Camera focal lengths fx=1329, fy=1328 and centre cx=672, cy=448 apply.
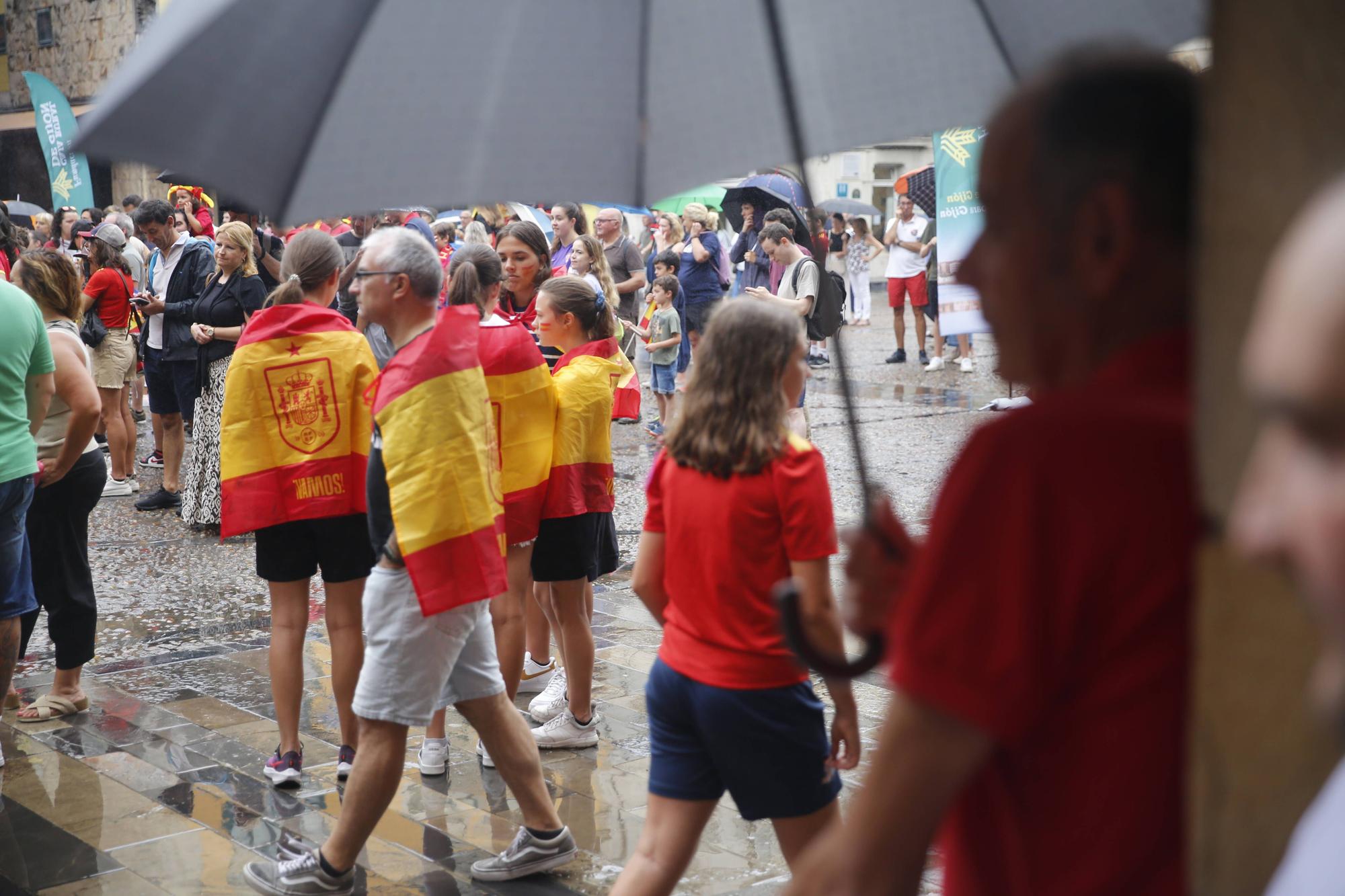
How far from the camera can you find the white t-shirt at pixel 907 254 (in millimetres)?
17188

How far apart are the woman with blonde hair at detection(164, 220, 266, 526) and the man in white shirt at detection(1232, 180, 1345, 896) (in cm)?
865

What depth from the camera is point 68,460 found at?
541cm

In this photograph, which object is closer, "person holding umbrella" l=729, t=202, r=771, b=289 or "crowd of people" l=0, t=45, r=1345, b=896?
"crowd of people" l=0, t=45, r=1345, b=896

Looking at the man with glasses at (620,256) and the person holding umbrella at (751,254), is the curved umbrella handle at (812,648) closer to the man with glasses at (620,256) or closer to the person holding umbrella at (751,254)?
the person holding umbrella at (751,254)

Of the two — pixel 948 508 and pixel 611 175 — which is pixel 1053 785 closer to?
pixel 948 508

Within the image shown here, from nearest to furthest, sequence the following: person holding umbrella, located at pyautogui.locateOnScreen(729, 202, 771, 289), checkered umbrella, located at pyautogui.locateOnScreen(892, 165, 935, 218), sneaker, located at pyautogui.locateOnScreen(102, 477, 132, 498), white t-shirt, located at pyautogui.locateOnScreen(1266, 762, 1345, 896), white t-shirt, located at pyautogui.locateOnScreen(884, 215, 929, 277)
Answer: white t-shirt, located at pyautogui.locateOnScreen(1266, 762, 1345, 896), sneaker, located at pyautogui.locateOnScreen(102, 477, 132, 498), person holding umbrella, located at pyautogui.locateOnScreen(729, 202, 771, 289), white t-shirt, located at pyautogui.locateOnScreen(884, 215, 929, 277), checkered umbrella, located at pyautogui.locateOnScreen(892, 165, 935, 218)

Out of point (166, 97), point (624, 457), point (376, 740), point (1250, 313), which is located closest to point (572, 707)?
point (376, 740)

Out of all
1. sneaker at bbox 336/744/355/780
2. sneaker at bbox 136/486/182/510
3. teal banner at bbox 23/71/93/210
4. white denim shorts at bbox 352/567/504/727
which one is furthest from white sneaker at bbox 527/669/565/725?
teal banner at bbox 23/71/93/210

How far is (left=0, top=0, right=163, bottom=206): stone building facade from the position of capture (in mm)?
35469

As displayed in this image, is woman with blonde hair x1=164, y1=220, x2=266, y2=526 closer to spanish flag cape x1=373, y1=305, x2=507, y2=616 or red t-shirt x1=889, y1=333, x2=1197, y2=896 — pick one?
spanish flag cape x1=373, y1=305, x2=507, y2=616

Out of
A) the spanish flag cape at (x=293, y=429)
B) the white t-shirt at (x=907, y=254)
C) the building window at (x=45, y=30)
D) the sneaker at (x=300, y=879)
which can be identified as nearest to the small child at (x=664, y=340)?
the white t-shirt at (x=907, y=254)

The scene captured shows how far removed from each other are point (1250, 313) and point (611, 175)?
1.66 metres

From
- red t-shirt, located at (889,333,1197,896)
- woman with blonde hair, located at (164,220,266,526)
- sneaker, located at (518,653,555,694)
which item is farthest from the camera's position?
woman with blonde hair, located at (164,220,266,526)

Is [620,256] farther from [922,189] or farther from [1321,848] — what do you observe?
[1321,848]
